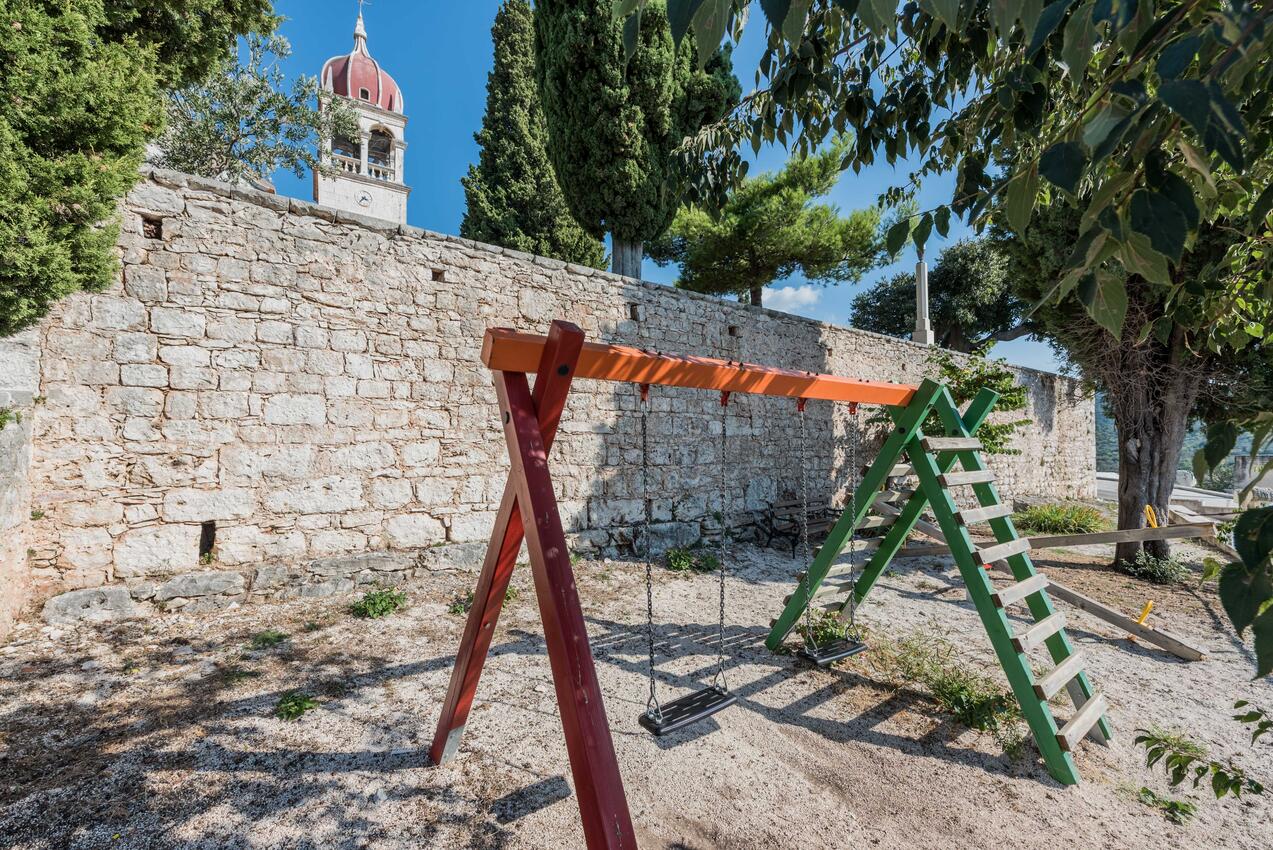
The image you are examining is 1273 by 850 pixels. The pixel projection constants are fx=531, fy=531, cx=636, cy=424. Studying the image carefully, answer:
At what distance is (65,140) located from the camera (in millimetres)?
3121

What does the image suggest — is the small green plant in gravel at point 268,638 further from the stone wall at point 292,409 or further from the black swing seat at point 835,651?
the black swing seat at point 835,651

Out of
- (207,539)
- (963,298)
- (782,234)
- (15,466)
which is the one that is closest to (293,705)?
(207,539)

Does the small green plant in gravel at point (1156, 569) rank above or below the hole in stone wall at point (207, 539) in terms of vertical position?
below

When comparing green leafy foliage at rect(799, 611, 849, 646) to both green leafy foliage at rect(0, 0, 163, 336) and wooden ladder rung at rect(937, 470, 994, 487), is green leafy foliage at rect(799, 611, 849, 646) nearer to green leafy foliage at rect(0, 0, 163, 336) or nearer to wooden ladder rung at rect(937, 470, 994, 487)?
wooden ladder rung at rect(937, 470, 994, 487)

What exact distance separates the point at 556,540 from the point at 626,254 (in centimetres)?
715

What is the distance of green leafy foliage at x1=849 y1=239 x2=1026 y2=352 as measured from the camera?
17078 mm

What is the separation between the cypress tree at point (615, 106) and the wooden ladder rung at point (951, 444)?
5.79 metres

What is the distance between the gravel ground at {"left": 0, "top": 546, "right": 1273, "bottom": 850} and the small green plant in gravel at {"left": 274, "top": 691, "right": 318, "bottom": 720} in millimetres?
40

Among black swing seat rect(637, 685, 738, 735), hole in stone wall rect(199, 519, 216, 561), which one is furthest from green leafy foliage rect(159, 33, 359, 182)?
black swing seat rect(637, 685, 738, 735)

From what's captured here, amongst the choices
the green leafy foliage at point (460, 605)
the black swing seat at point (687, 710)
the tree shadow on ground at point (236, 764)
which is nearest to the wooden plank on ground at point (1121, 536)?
the tree shadow on ground at point (236, 764)

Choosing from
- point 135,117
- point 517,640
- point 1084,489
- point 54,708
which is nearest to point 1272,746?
point 517,640

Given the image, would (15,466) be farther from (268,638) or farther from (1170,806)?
(1170,806)

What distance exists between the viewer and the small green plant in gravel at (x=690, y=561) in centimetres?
579

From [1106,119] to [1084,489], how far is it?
16.1 metres
